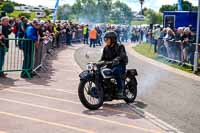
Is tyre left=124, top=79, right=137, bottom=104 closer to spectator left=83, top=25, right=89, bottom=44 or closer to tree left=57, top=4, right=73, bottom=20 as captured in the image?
spectator left=83, top=25, right=89, bottom=44

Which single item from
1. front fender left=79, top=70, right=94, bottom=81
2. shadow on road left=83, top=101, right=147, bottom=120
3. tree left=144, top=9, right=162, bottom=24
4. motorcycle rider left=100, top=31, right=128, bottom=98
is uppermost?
tree left=144, top=9, right=162, bottom=24

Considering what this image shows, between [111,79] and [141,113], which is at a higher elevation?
[111,79]

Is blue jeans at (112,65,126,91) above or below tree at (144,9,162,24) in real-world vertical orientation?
below

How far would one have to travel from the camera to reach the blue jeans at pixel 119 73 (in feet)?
33.5

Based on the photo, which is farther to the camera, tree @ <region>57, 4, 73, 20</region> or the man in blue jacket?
tree @ <region>57, 4, 73, 20</region>

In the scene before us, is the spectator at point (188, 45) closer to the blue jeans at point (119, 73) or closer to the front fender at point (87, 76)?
the blue jeans at point (119, 73)

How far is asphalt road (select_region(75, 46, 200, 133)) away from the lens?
916 centimetres

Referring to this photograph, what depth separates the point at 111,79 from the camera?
10.2m

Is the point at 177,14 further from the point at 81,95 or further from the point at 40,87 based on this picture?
the point at 81,95

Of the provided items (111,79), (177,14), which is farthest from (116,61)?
(177,14)

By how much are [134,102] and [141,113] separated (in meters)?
1.29

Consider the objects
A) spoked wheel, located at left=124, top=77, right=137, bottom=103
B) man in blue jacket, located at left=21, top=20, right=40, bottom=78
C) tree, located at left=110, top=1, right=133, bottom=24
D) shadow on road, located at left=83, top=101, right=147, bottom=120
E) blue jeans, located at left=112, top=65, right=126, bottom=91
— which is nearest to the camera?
shadow on road, located at left=83, top=101, right=147, bottom=120

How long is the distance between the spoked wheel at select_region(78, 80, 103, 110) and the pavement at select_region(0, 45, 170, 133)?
0.49 ft

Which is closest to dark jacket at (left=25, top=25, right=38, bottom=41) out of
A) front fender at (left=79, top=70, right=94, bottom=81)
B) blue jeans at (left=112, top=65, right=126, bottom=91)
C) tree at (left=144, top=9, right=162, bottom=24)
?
blue jeans at (left=112, top=65, right=126, bottom=91)
